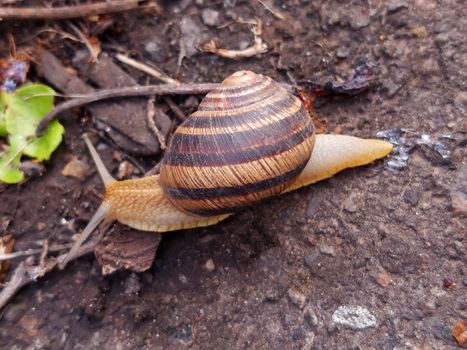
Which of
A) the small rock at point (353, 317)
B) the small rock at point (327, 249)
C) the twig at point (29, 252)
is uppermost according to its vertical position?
the small rock at point (327, 249)

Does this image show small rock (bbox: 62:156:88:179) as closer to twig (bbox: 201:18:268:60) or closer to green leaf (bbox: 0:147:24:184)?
green leaf (bbox: 0:147:24:184)

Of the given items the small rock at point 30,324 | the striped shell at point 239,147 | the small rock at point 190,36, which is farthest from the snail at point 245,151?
the small rock at point 30,324

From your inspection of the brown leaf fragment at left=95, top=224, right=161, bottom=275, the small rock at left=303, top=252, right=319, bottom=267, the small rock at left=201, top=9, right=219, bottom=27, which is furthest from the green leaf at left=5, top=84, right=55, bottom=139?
the small rock at left=303, top=252, right=319, bottom=267

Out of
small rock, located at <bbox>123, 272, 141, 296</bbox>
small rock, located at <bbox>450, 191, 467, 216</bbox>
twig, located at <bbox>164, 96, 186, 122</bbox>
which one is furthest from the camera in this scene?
twig, located at <bbox>164, 96, 186, 122</bbox>

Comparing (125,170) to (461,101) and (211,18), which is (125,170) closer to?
(211,18)

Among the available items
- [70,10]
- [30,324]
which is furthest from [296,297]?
[70,10]

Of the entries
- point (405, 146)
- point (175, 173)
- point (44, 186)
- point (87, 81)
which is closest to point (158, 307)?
point (175, 173)

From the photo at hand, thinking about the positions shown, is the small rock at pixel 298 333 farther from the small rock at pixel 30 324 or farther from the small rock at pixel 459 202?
the small rock at pixel 30 324
